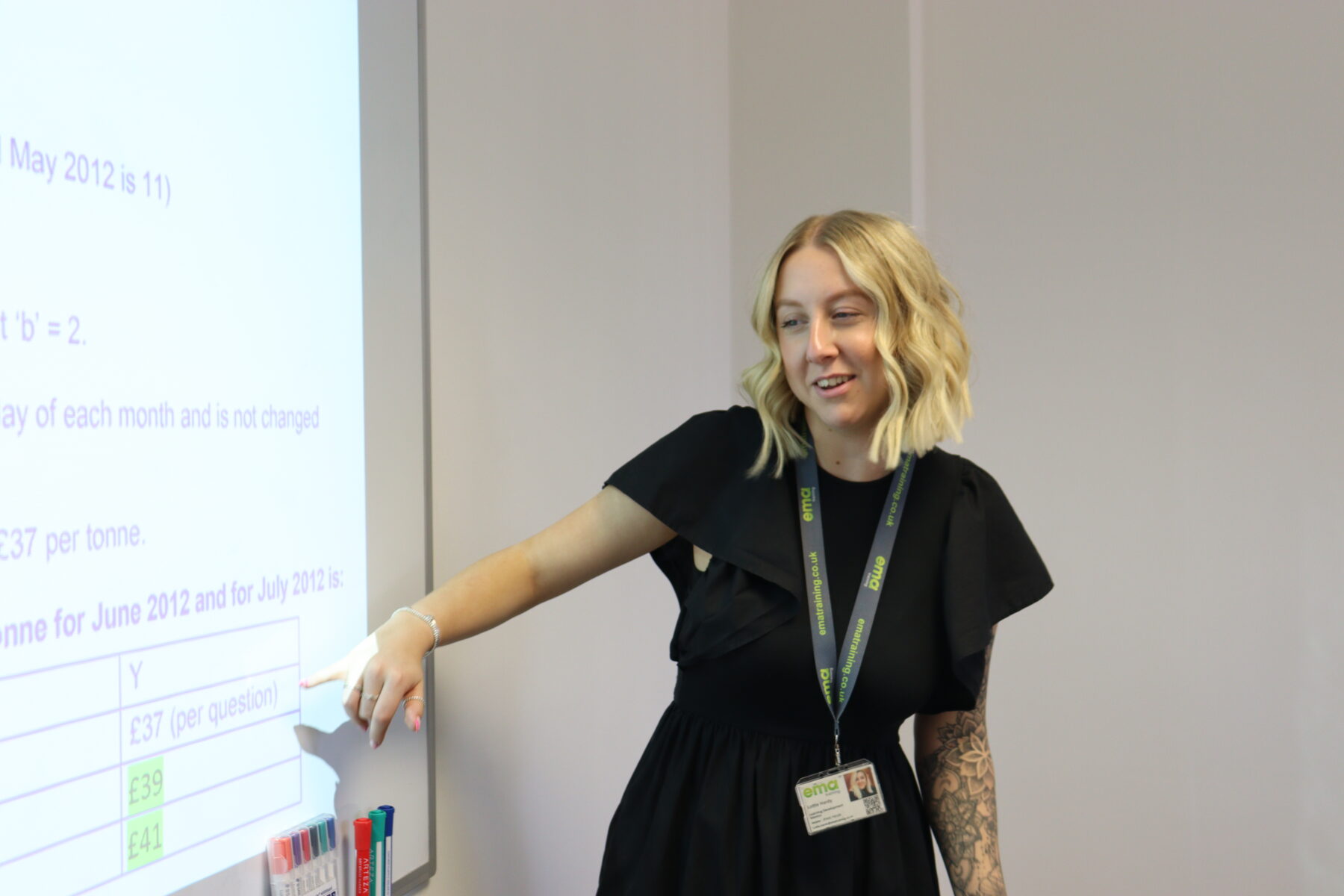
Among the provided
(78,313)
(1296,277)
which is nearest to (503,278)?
(78,313)

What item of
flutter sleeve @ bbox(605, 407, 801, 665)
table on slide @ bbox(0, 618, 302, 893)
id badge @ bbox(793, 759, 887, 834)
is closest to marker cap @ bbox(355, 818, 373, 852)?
table on slide @ bbox(0, 618, 302, 893)

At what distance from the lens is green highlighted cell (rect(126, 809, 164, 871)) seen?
3.49 ft

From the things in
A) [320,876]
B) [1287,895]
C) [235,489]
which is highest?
[235,489]

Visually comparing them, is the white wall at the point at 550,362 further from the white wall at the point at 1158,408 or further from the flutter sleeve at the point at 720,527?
the white wall at the point at 1158,408

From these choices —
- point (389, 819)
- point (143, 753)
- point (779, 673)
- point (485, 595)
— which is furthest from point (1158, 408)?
point (143, 753)

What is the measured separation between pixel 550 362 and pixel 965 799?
41.2 inches

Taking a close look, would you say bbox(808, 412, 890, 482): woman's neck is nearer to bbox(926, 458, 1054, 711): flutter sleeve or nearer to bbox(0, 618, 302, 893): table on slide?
bbox(926, 458, 1054, 711): flutter sleeve

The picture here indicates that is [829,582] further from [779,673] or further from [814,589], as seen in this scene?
[779,673]

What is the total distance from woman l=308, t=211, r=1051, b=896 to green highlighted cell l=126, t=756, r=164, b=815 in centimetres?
22

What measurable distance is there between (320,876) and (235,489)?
1.77 ft

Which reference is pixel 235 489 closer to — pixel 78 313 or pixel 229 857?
pixel 78 313

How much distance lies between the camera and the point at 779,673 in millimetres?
1314

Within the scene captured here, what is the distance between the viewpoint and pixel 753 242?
262 cm

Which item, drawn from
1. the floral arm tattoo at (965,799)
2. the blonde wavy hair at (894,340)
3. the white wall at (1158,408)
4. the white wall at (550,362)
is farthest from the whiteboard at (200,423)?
the white wall at (1158,408)
